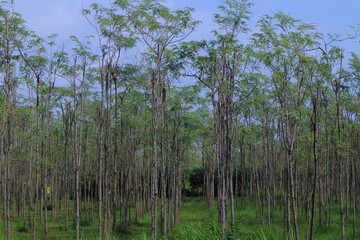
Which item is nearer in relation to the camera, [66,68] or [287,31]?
[287,31]

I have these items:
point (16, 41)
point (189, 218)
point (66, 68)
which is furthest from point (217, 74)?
point (189, 218)

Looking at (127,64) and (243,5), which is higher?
(243,5)

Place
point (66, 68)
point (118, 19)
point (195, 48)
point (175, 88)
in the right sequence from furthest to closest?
point (175, 88) < point (66, 68) < point (118, 19) < point (195, 48)


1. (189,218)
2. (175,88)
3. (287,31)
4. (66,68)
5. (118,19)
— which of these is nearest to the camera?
(287,31)

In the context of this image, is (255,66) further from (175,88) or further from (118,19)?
(175,88)

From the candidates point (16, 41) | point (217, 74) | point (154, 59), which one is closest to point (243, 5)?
point (217, 74)

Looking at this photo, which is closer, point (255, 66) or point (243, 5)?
point (243, 5)

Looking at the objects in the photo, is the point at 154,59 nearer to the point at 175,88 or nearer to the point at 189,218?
the point at 175,88

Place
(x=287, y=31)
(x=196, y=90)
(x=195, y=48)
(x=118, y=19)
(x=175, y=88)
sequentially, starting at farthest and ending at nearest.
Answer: (x=175, y=88), (x=196, y=90), (x=118, y=19), (x=195, y=48), (x=287, y=31)

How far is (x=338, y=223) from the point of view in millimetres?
16266

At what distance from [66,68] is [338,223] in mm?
12342

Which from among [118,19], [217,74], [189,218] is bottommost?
[189,218]

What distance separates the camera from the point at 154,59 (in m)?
12.7

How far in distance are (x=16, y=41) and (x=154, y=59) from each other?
4.73m
